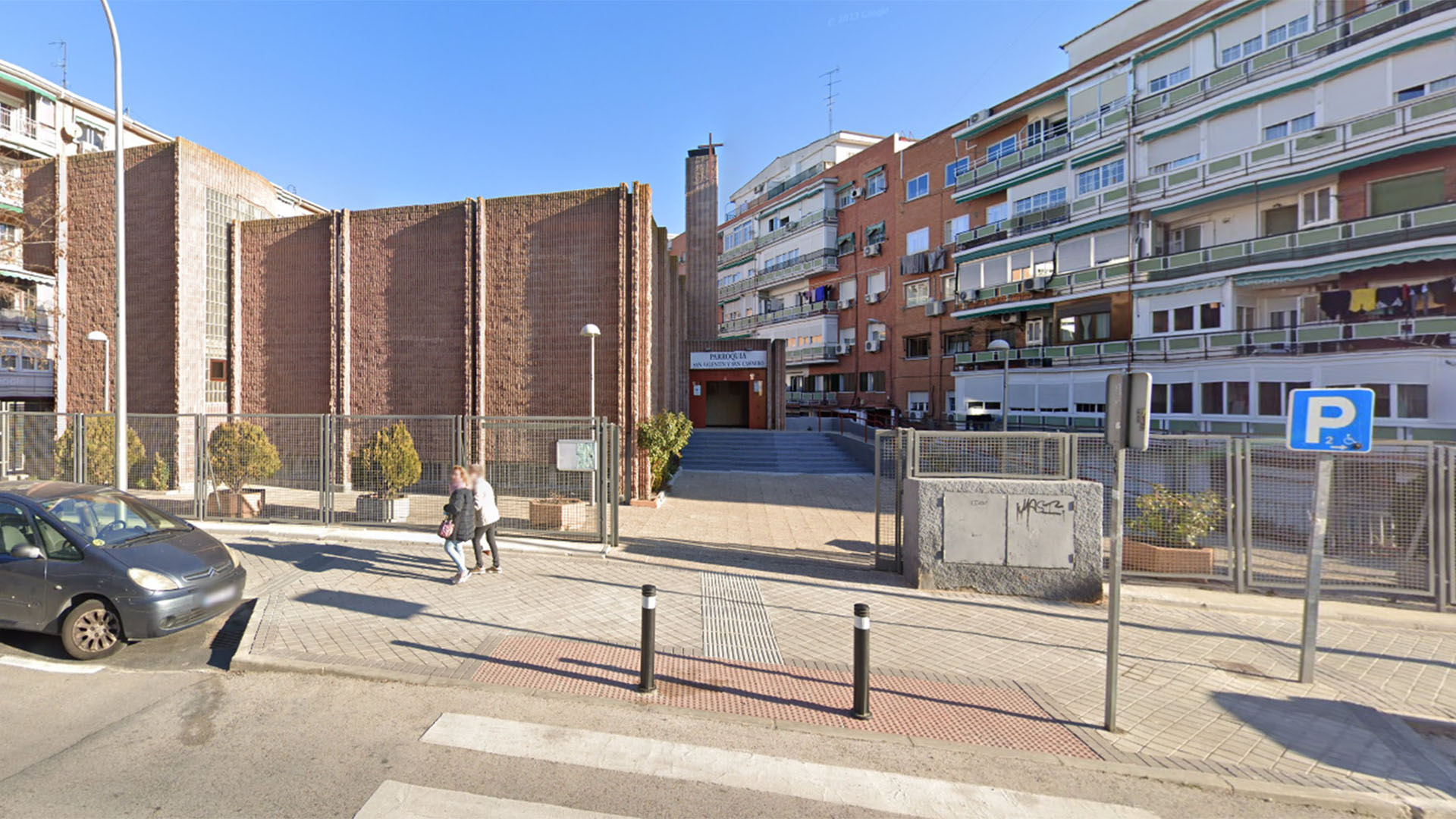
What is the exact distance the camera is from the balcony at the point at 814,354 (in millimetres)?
40125

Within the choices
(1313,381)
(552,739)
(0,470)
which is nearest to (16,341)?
(0,470)

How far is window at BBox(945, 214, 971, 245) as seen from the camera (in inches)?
1259

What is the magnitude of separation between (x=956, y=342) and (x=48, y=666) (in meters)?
33.9

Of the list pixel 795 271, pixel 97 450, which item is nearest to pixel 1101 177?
pixel 795 271

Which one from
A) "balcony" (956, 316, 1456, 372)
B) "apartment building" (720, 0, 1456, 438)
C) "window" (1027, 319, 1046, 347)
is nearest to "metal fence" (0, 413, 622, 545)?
"apartment building" (720, 0, 1456, 438)

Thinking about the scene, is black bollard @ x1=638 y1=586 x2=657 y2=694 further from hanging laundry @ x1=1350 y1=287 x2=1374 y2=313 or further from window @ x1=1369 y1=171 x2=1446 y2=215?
hanging laundry @ x1=1350 y1=287 x2=1374 y2=313

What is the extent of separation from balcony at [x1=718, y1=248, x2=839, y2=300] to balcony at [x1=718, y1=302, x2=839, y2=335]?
7.08 ft

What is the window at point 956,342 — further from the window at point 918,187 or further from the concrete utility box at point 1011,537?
the concrete utility box at point 1011,537

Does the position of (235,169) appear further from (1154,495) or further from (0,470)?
(1154,495)

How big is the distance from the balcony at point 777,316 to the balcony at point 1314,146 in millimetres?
19471

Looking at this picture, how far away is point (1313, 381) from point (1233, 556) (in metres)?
15.3

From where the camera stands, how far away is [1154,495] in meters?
8.69

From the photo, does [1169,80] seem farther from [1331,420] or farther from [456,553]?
[456,553]

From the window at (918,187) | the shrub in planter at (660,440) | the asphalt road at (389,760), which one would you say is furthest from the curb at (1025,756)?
the window at (918,187)
